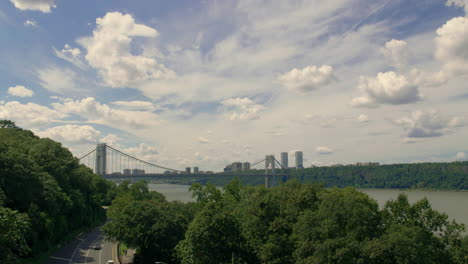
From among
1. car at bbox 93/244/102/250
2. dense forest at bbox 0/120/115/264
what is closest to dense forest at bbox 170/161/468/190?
dense forest at bbox 0/120/115/264

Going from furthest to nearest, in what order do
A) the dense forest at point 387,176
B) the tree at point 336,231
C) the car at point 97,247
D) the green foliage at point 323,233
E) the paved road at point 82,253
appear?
the dense forest at point 387,176 → the car at point 97,247 → the paved road at point 82,253 → the tree at point 336,231 → the green foliage at point 323,233

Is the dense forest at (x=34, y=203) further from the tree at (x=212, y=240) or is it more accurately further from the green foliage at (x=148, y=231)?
the tree at (x=212, y=240)

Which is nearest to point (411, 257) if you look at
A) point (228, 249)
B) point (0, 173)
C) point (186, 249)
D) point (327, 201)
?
point (327, 201)

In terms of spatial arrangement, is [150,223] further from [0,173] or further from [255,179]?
[255,179]

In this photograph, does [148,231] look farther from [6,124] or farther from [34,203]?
[6,124]

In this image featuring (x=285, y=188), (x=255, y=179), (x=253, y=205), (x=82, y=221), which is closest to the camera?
(x=253, y=205)

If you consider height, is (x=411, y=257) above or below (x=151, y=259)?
above

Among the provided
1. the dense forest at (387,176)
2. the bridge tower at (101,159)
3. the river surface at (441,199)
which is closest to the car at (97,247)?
the river surface at (441,199)
